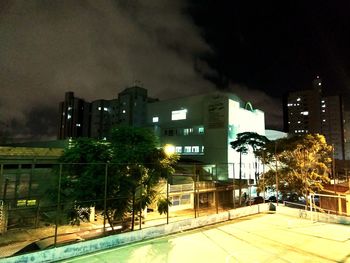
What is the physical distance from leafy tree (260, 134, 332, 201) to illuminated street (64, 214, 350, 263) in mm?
13401

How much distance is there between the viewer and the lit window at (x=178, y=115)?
58969mm

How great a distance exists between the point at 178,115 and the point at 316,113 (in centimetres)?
7577

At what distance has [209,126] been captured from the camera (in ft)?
172

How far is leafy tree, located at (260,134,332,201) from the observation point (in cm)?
2566

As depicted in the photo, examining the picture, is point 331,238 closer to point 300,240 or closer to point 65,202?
point 300,240

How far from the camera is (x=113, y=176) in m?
12.2

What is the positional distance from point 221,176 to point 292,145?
2116 cm

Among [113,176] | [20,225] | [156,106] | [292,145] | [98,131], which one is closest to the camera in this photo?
[113,176]

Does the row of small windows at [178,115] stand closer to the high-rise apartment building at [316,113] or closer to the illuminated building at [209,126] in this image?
the illuminated building at [209,126]

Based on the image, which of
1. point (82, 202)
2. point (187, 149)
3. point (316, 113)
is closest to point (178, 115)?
point (187, 149)

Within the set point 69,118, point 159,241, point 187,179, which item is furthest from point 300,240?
point 69,118

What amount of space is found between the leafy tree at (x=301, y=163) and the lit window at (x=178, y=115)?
107 ft

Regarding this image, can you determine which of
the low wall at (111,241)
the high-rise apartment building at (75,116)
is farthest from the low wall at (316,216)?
the high-rise apartment building at (75,116)

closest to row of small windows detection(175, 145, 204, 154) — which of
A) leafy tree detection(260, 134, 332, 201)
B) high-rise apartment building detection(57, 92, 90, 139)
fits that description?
leafy tree detection(260, 134, 332, 201)
